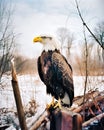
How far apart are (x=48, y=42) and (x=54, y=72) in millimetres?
187

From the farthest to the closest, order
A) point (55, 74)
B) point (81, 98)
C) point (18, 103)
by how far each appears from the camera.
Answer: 1. point (81, 98)
2. point (55, 74)
3. point (18, 103)

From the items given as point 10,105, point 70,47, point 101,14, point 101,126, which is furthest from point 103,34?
point 10,105

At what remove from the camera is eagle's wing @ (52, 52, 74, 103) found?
2053 mm

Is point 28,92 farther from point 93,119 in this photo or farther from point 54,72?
point 93,119

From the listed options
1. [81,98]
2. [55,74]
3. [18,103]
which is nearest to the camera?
[18,103]

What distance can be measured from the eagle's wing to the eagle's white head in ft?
0.14

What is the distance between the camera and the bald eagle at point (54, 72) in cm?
204

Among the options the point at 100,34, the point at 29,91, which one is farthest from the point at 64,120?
the point at 100,34

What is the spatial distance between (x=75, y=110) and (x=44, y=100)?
21 cm

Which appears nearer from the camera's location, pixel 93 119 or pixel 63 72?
pixel 63 72

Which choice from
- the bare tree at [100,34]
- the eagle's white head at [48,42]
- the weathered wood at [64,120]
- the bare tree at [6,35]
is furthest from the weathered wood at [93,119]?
the bare tree at [6,35]

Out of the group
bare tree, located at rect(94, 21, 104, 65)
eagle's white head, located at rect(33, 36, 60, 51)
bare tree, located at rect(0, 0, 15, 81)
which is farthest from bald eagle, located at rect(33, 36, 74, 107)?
bare tree, located at rect(94, 21, 104, 65)

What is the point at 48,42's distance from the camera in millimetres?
2057

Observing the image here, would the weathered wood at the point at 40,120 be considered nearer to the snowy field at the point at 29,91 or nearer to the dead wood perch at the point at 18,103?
the snowy field at the point at 29,91
